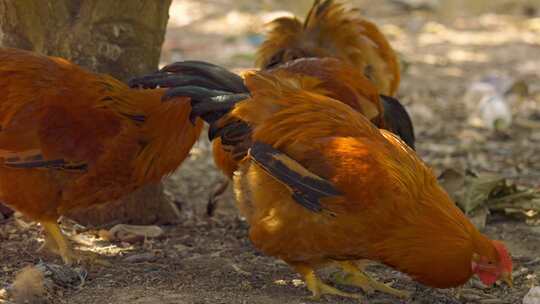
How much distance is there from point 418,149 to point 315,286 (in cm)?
339

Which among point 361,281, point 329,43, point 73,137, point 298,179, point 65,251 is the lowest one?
point 65,251

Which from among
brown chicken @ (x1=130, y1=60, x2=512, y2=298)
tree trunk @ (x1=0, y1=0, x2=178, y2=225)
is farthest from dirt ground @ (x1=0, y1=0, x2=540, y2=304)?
tree trunk @ (x1=0, y1=0, x2=178, y2=225)

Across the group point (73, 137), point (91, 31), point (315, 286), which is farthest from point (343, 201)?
point (91, 31)

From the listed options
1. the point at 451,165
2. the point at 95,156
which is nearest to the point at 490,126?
the point at 451,165

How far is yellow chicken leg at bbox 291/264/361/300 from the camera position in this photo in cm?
451

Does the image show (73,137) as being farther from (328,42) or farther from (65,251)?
(328,42)

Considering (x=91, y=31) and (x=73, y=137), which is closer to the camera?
(x=73, y=137)

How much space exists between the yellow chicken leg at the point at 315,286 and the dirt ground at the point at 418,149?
0.20ft

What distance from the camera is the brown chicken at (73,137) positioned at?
4672 millimetres

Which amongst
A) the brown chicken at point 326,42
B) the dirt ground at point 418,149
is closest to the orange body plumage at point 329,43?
the brown chicken at point 326,42

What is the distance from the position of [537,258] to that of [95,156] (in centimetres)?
253

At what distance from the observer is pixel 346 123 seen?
14.5 feet

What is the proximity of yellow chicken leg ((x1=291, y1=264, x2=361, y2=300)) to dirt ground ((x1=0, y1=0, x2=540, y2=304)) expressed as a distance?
2.4 inches

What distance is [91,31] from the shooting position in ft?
17.8
